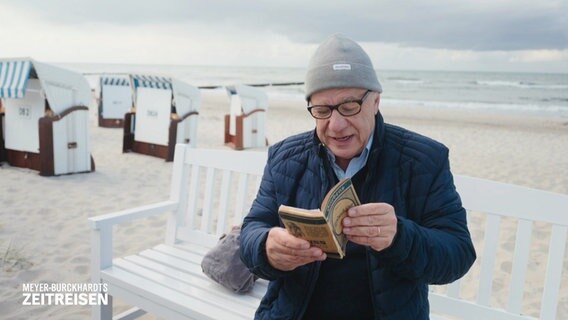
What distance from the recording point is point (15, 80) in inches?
275

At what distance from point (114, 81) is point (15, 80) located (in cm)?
678

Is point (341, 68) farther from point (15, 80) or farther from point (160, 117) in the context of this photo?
point (160, 117)

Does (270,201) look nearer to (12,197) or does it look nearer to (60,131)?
(12,197)

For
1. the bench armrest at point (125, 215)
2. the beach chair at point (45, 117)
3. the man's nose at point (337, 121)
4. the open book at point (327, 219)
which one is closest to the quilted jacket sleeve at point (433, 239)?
the open book at point (327, 219)

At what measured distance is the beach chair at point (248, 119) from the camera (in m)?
10.5

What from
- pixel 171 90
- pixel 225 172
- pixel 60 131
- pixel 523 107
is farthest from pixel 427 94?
pixel 225 172

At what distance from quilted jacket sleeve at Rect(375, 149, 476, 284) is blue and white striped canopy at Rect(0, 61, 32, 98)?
22.5ft

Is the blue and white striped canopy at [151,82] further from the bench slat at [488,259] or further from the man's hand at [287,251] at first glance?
the man's hand at [287,251]

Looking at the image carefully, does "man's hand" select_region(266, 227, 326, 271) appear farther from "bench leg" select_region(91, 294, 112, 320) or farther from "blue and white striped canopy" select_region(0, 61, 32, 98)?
"blue and white striped canopy" select_region(0, 61, 32, 98)

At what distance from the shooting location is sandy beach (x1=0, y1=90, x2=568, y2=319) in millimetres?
3730

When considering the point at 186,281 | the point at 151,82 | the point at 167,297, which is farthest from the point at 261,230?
the point at 151,82

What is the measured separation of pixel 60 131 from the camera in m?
7.26

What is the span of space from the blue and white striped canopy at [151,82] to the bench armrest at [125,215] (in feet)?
19.8

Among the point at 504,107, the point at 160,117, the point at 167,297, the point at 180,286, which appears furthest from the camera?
the point at 504,107
